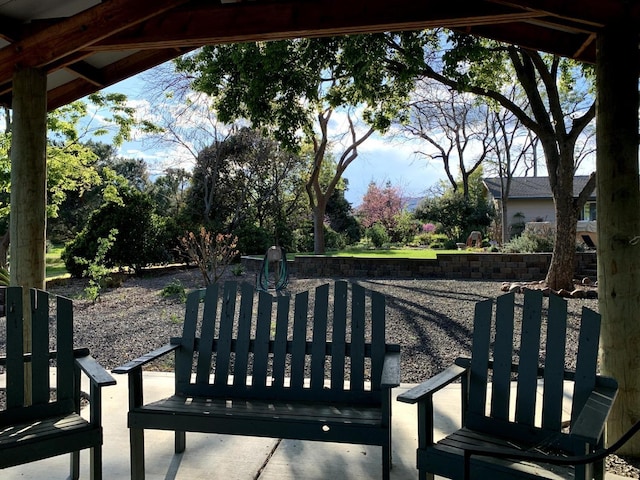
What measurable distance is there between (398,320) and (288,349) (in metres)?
4.00

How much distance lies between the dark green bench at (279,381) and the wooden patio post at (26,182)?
3.93 feet

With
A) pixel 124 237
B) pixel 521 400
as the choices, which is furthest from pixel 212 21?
pixel 124 237

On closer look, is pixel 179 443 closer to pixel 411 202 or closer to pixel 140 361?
pixel 140 361

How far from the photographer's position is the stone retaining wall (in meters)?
10.3

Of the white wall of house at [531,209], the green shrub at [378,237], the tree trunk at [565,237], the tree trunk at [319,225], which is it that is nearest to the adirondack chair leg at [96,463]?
the tree trunk at [565,237]

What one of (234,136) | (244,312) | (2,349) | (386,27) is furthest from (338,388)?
(234,136)

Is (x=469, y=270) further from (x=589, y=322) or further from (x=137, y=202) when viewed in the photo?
(x=589, y=322)

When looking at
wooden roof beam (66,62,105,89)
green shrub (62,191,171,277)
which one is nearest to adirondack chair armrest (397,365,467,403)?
wooden roof beam (66,62,105,89)

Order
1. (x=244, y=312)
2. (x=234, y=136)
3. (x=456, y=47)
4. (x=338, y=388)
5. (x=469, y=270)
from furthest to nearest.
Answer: (x=234, y=136)
(x=469, y=270)
(x=456, y=47)
(x=244, y=312)
(x=338, y=388)

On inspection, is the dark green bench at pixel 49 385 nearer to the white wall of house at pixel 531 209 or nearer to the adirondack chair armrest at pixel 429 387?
the adirondack chair armrest at pixel 429 387

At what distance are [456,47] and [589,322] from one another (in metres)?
5.58

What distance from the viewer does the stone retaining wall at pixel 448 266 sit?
33.9ft

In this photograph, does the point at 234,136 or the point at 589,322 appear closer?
the point at 589,322

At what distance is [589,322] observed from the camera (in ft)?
6.37
